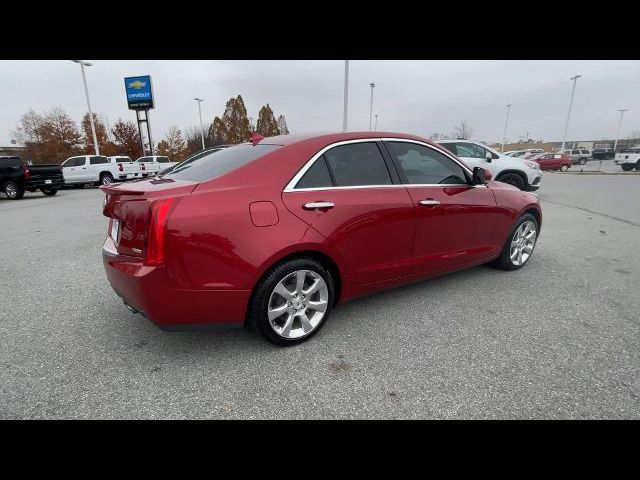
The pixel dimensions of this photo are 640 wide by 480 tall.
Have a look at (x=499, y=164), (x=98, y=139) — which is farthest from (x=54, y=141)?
(x=499, y=164)

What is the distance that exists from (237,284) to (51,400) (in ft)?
4.21

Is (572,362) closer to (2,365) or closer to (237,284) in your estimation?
(237,284)

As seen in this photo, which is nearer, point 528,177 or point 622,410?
point 622,410

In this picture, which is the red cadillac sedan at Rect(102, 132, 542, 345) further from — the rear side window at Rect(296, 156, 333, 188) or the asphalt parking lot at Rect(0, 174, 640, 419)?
the asphalt parking lot at Rect(0, 174, 640, 419)

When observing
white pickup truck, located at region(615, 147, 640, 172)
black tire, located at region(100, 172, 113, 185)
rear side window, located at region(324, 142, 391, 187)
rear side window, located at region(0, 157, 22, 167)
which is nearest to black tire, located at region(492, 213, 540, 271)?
rear side window, located at region(324, 142, 391, 187)

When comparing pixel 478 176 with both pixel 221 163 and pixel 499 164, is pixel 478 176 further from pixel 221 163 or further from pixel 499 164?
pixel 499 164

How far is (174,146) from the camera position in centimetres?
4841

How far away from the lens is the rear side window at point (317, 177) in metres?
2.62

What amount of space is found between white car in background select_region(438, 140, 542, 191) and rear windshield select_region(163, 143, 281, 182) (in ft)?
27.4

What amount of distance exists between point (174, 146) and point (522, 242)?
168ft

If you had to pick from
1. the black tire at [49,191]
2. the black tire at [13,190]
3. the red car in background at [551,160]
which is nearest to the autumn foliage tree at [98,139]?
the black tire at [49,191]

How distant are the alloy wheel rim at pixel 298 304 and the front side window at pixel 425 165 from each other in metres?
1.30
